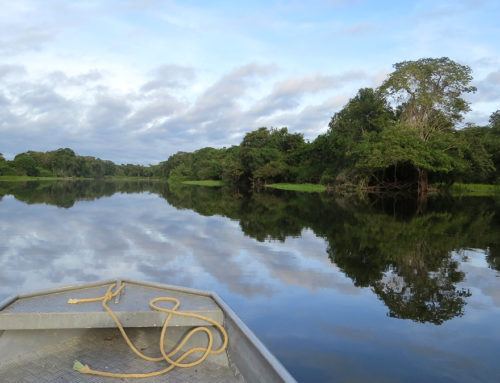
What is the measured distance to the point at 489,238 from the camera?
10461mm

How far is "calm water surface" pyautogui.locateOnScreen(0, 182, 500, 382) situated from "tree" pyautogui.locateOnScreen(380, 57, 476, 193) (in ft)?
74.5

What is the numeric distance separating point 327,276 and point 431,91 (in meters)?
32.8

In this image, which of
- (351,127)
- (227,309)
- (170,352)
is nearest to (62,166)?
(351,127)

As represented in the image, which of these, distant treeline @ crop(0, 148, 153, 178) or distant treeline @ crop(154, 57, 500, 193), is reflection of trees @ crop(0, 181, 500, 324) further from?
distant treeline @ crop(0, 148, 153, 178)

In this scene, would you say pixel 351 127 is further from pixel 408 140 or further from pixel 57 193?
pixel 57 193

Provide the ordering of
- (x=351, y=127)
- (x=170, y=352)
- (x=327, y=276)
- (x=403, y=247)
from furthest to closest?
(x=351, y=127) → (x=403, y=247) → (x=327, y=276) → (x=170, y=352)

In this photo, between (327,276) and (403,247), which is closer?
(327,276)

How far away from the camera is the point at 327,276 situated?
6.44 metres

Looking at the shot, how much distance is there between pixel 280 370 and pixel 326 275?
4340mm

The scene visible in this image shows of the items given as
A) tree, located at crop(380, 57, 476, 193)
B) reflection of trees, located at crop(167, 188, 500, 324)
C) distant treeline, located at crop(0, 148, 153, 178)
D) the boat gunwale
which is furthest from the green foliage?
distant treeline, located at crop(0, 148, 153, 178)

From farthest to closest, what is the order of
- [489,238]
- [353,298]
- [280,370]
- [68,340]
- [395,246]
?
[489,238] → [395,246] → [353,298] → [68,340] → [280,370]

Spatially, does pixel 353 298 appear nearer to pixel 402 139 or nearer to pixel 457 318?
pixel 457 318

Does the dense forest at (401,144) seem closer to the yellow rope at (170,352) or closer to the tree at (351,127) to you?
the tree at (351,127)

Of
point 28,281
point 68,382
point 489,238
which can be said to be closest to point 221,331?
point 68,382
